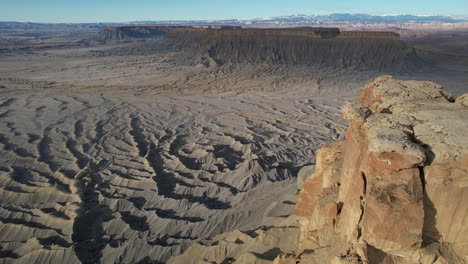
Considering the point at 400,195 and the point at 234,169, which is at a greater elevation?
the point at 400,195

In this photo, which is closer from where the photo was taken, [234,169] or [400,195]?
[400,195]

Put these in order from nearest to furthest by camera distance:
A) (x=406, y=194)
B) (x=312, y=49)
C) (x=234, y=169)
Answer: (x=406, y=194), (x=234, y=169), (x=312, y=49)

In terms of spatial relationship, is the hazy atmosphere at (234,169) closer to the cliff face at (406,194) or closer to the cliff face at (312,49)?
the cliff face at (406,194)

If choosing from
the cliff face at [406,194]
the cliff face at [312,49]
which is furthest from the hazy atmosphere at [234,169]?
the cliff face at [312,49]

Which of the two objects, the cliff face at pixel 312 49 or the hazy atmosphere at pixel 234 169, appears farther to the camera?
the cliff face at pixel 312 49

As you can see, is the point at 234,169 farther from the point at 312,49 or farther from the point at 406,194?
the point at 312,49

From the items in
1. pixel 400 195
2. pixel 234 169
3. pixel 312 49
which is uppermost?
pixel 400 195

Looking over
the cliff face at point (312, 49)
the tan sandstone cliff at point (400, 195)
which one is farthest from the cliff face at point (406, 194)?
the cliff face at point (312, 49)

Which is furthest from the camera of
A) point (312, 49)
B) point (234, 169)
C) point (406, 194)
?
point (312, 49)

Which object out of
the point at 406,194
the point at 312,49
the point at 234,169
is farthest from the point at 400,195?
the point at 312,49

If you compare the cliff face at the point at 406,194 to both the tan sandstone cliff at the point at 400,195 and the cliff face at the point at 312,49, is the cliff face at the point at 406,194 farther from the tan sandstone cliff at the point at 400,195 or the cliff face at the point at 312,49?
the cliff face at the point at 312,49
